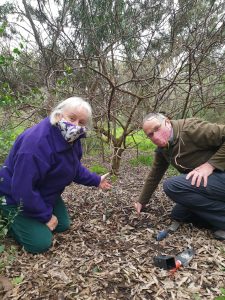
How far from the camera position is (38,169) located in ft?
9.03

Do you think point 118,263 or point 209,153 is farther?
point 209,153

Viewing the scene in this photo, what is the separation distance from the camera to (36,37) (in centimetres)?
640

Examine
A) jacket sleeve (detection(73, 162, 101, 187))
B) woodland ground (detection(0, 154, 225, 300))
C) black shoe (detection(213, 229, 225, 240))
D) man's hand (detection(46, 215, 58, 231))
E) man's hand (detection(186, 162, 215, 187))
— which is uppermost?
man's hand (detection(186, 162, 215, 187))

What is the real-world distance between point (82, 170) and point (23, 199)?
2.74ft

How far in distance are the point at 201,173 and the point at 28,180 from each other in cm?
154

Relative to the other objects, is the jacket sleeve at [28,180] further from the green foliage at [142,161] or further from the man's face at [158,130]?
the green foliage at [142,161]

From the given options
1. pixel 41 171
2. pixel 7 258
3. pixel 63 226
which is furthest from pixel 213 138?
pixel 7 258

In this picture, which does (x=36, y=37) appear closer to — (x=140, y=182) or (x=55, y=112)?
(x=140, y=182)

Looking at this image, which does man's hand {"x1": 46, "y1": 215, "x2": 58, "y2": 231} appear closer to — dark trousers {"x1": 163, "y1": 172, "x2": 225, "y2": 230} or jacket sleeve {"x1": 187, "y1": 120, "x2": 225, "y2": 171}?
dark trousers {"x1": 163, "y1": 172, "x2": 225, "y2": 230}

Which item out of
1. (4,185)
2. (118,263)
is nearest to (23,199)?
(4,185)

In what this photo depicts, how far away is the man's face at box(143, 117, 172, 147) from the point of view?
3.10 m

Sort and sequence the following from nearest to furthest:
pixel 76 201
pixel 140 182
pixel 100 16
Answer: pixel 76 201 < pixel 140 182 < pixel 100 16

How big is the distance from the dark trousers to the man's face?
0.41 meters

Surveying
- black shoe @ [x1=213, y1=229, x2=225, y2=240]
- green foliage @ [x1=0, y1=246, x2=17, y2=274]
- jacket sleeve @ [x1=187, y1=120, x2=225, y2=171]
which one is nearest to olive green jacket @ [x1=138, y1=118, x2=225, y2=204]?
jacket sleeve @ [x1=187, y1=120, x2=225, y2=171]
